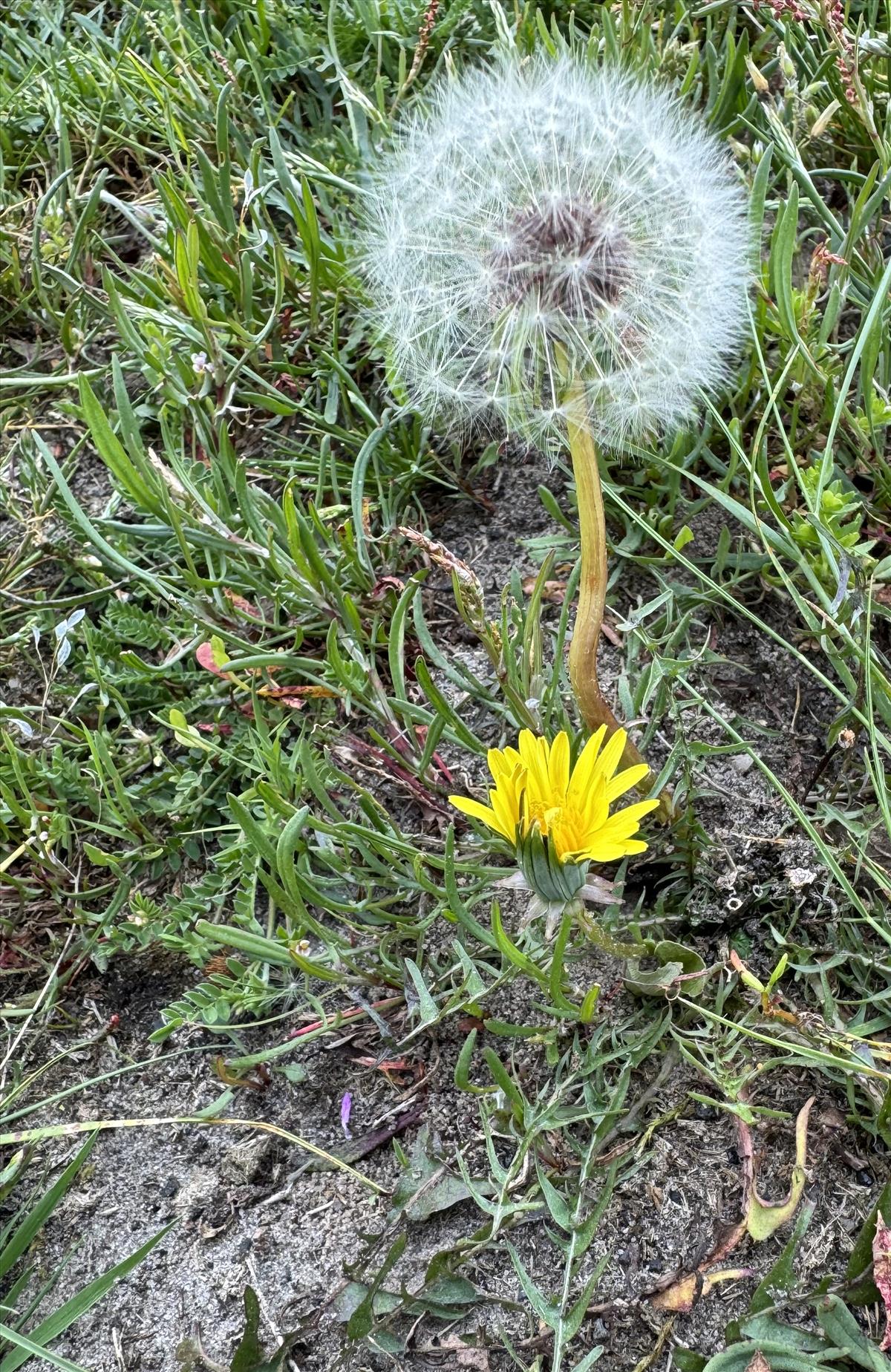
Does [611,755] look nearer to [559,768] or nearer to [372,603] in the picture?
[559,768]

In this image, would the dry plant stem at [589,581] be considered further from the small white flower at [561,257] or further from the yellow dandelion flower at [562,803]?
the yellow dandelion flower at [562,803]

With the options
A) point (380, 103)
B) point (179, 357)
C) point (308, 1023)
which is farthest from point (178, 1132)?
point (380, 103)

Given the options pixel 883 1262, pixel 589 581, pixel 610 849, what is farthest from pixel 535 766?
pixel 883 1262

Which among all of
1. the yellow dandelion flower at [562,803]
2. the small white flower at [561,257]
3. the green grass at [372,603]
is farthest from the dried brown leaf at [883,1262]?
the small white flower at [561,257]

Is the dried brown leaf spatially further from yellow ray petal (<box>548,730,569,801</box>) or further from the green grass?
yellow ray petal (<box>548,730,569,801</box>)

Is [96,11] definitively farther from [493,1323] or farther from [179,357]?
[493,1323]

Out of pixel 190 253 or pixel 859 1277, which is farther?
pixel 190 253
